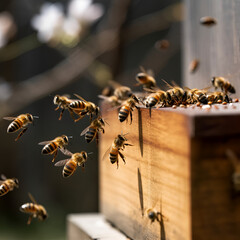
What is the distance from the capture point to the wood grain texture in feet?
9.57

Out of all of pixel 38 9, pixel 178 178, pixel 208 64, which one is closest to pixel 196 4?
pixel 208 64

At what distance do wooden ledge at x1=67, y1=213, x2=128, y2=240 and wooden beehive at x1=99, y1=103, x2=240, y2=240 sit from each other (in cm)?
41

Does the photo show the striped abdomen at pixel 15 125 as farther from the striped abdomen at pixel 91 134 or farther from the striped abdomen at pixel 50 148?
the striped abdomen at pixel 91 134

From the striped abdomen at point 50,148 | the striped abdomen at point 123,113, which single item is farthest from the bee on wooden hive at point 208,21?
the striped abdomen at point 50,148

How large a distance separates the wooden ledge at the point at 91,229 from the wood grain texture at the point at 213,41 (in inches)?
38.4

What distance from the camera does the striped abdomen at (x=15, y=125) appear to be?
2.89 m

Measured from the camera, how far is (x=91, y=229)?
10.2 feet

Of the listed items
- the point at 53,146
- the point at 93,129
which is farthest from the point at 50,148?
the point at 93,129

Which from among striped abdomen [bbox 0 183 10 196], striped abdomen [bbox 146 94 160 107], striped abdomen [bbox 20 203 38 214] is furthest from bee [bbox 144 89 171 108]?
striped abdomen [bbox 20 203 38 214]

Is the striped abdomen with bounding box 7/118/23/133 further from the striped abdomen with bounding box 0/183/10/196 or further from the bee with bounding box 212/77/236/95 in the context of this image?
the bee with bounding box 212/77/236/95

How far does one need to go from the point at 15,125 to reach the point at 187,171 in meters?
1.26

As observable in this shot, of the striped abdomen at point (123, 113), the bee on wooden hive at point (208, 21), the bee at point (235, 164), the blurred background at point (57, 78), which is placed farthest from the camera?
the blurred background at point (57, 78)

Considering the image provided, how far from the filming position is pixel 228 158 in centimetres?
190

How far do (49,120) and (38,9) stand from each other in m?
1.70
